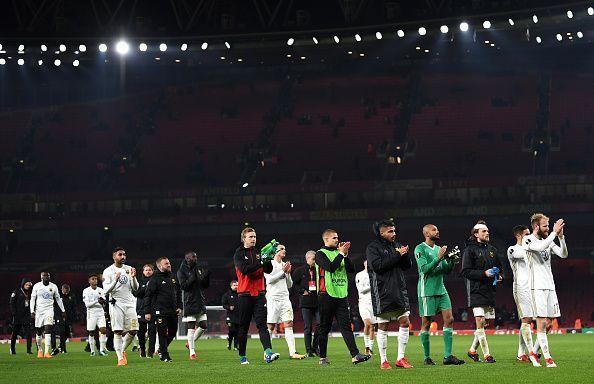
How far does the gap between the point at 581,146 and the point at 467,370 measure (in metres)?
45.5

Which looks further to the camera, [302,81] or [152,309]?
[302,81]

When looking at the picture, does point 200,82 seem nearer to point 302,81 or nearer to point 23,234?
point 302,81

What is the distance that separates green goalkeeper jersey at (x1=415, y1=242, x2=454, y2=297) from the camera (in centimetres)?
1728

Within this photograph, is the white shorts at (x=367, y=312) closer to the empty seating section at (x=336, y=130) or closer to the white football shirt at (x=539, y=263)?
the white football shirt at (x=539, y=263)

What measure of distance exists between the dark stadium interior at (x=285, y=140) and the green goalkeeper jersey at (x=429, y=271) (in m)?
32.1

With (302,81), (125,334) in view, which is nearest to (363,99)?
(302,81)

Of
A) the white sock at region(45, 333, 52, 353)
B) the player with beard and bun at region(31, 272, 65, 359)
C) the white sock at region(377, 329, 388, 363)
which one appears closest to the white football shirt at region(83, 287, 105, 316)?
the player with beard and bun at region(31, 272, 65, 359)

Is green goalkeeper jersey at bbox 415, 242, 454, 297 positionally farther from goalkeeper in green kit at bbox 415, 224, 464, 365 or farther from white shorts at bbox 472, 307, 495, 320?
white shorts at bbox 472, 307, 495, 320

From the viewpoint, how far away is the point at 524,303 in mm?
17156

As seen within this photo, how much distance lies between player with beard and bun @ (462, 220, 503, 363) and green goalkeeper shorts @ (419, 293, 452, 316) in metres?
0.58

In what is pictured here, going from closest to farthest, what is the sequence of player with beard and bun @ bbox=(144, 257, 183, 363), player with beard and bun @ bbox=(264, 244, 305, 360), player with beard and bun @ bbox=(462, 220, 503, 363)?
player with beard and bun @ bbox=(462, 220, 503, 363)
player with beard and bun @ bbox=(144, 257, 183, 363)
player with beard and bun @ bbox=(264, 244, 305, 360)

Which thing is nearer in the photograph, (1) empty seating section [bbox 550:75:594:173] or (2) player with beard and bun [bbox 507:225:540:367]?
(2) player with beard and bun [bbox 507:225:540:367]

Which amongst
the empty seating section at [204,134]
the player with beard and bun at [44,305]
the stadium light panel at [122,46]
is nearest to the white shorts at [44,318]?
the player with beard and bun at [44,305]

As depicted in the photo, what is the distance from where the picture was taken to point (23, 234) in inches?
2520
